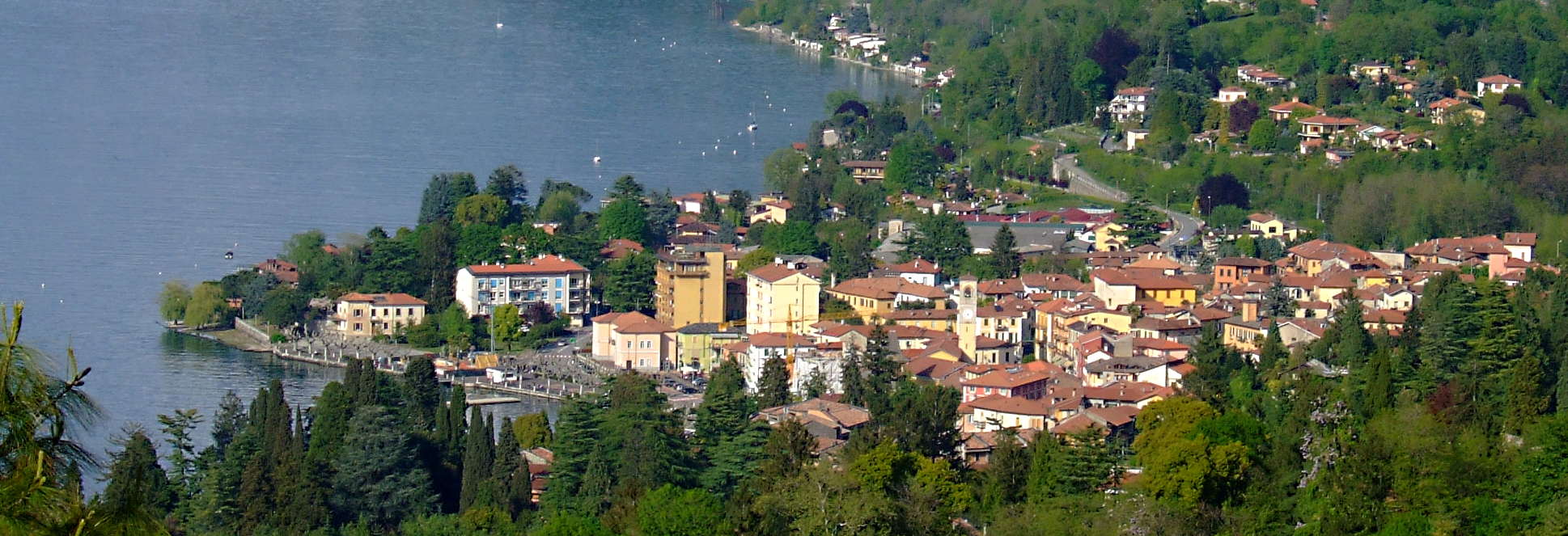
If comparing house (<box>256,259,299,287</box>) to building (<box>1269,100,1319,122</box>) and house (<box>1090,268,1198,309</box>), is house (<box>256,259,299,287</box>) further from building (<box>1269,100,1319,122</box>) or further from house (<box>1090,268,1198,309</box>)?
building (<box>1269,100,1319,122</box>)

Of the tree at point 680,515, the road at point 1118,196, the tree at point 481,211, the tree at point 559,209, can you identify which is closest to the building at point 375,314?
the tree at point 481,211

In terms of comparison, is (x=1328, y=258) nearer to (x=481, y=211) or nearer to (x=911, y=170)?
(x=911, y=170)

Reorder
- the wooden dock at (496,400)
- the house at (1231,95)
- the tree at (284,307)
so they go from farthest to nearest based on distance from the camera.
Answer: the house at (1231,95)
the tree at (284,307)
the wooden dock at (496,400)

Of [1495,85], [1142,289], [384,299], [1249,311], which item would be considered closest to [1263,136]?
[1495,85]

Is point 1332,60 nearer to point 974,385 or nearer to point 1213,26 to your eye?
point 1213,26

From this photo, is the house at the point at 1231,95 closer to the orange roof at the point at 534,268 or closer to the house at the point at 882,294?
the house at the point at 882,294

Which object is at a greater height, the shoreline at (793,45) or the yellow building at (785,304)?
the shoreline at (793,45)
